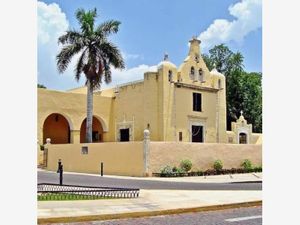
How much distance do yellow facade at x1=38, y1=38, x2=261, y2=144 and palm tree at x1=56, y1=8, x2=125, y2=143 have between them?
3.04 metres

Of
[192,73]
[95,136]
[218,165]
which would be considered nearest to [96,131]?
[95,136]

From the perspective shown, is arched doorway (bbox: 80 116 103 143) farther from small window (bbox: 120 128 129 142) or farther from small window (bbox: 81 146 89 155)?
small window (bbox: 81 146 89 155)

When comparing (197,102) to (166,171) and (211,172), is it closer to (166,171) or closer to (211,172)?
(211,172)

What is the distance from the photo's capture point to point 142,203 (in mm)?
8500

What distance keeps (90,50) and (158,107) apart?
4.78 metres

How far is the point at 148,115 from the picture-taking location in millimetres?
23828

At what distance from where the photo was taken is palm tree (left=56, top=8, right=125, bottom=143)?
2103 cm

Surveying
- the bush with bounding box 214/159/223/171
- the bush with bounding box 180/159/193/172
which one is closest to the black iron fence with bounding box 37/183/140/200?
the bush with bounding box 180/159/193/172

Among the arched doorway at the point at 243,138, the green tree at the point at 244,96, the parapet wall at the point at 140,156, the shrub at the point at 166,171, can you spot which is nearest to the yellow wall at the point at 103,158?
the parapet wall at the point at 140,156

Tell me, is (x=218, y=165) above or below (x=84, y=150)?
below

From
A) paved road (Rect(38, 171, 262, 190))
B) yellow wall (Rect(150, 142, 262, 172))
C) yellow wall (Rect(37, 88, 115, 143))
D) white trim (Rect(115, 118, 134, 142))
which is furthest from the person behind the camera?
white trim (Rect(115, 118, 134, 142))

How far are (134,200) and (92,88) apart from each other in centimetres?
1289
